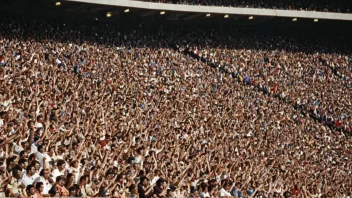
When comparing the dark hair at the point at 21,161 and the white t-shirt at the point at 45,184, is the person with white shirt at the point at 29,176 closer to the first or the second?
the white t-shirt at the point at 45,184

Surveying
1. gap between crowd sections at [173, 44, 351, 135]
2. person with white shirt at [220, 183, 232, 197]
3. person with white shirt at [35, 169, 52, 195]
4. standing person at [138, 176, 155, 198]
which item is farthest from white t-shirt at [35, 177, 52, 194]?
gap between crowd sections at [173, 44, 351, 135]

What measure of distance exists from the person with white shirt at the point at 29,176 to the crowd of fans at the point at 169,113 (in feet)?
0.07

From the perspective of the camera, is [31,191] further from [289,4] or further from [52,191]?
[289,4]

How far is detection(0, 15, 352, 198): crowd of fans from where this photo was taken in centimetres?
1025

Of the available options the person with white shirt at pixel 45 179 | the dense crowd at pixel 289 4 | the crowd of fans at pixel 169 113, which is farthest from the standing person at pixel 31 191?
the dense crowd at pixel 289 4

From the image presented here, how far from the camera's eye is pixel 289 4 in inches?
1569

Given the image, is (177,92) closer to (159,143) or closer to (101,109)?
(101,109)

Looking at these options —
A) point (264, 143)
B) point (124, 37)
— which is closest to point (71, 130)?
point (264, 143)

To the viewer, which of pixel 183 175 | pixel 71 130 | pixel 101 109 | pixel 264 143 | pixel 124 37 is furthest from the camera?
pixel 124 37

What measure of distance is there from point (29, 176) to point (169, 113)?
11.2 meters

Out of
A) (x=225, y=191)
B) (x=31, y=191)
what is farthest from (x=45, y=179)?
(x=225, y=191)

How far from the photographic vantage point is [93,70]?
77.3 ft

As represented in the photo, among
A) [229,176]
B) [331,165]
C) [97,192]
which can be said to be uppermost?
[97,192]

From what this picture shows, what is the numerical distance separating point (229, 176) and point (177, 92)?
34.1 feet
